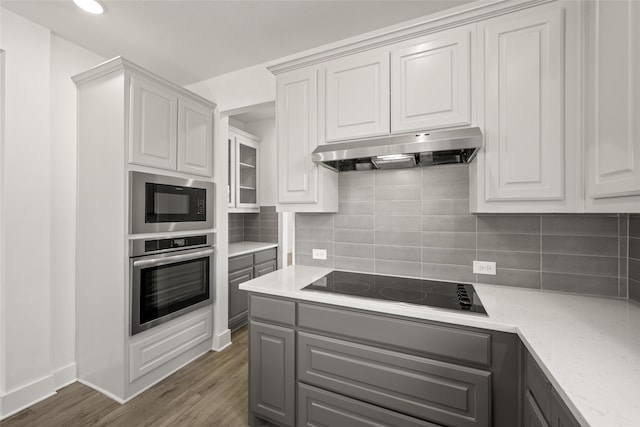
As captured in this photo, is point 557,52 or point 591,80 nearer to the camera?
point 591,80

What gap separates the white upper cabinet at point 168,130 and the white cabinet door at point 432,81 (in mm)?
1769

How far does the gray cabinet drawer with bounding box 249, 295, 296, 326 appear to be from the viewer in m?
1.63

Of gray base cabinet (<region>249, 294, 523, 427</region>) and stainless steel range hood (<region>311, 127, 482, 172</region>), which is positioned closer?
gray base cabinet (<region>249, 294, 523, 427</region>)

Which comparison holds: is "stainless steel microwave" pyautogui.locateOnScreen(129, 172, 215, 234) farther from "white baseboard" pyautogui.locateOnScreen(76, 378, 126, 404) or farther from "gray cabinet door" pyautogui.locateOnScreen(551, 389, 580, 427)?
"gray cabinet door" pyautogui.locateOnScreen(551, 389, 580, 427)

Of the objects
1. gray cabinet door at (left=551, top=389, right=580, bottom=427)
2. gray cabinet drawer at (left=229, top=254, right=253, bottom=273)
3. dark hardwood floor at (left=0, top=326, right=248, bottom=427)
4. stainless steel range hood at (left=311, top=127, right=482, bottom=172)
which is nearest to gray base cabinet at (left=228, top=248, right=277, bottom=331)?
gray cabinet drawer at (left=229, top=254, right=253, bottom=273)

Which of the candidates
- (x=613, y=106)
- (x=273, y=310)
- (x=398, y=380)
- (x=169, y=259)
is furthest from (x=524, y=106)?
(x=169, y=259)

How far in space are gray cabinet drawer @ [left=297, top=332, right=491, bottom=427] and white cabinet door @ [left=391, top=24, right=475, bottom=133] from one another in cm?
127

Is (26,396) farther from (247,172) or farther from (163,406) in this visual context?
(247,172)

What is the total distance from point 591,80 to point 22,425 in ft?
12.2

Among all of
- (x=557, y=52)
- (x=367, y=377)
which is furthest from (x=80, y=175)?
(x=557, y=52)

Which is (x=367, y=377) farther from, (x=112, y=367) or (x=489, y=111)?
(x=112, y=367)

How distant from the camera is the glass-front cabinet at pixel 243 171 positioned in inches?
135

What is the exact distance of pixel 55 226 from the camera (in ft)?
6.96

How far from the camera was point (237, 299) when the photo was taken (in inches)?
124
